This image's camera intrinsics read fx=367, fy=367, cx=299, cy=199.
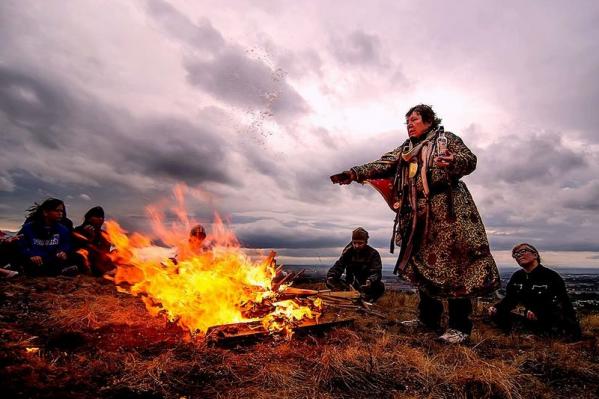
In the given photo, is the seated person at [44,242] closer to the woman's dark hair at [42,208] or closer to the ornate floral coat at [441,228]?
the woman's dark hair at [42,208]

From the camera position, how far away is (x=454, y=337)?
14.3 ft

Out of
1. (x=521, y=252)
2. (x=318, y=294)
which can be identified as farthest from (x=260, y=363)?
(x=521, y=252)

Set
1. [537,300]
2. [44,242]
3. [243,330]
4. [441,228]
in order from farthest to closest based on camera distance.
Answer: [44,242] < [537,300] < [441,228] < [243,330]

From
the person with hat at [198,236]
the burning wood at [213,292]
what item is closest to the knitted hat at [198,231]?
the person with hat at [198,236]

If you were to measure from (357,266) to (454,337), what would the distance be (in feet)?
14.1

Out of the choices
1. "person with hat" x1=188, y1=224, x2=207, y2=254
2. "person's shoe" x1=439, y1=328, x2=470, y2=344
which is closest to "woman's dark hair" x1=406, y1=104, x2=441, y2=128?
"person's shoe" x1=439, y1=328, x2=470, y2=344

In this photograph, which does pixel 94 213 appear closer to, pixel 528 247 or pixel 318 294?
pixel 318 294

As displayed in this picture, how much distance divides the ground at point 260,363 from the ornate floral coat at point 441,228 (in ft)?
2.43

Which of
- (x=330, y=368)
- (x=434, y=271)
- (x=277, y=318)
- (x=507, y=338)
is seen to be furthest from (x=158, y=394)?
(x=507, y=338)

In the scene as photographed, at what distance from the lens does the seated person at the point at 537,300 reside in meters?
5.37

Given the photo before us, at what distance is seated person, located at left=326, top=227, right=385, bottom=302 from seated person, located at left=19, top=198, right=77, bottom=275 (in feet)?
19.7

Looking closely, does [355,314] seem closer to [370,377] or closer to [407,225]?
[407,225]

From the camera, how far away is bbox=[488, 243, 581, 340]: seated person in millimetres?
5372

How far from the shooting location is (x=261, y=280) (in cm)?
517
